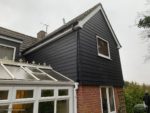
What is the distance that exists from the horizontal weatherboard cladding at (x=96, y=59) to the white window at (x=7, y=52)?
5195mm

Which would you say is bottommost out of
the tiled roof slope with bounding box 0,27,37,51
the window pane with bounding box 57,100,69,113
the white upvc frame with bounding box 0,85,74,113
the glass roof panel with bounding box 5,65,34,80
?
the window pane with bounding box 57,100,69,113

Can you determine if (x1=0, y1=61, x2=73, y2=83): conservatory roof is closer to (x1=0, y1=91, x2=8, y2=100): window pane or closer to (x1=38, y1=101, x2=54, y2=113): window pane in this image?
(x1=0, y1=91, x2=8, y2=100): window pane

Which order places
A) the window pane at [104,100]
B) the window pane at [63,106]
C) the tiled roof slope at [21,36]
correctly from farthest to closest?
1. the tiled roof slope at [21,36]
2. the window pane at [104,100]
3. the window pane at [63,106]

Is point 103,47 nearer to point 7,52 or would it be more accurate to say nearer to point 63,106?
point 63,106

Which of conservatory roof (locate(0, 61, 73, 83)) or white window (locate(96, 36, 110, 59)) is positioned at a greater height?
white window (locate(96, 36, 110, 59))

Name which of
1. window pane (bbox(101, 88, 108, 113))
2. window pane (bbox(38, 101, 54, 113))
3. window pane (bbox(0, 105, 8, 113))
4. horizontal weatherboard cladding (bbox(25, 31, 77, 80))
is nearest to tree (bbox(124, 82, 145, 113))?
window pane (bbox(101, 88, 108, 113))

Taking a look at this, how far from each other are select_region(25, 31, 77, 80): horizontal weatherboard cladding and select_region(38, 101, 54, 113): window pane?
6.47ft

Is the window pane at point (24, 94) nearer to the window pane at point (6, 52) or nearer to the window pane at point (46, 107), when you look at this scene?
the window pane at point (46, 107)

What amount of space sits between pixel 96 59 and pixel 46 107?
4.55 meters

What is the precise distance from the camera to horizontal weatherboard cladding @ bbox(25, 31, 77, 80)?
8695 mm

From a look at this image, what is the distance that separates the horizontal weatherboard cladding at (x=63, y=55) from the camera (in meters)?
8.70

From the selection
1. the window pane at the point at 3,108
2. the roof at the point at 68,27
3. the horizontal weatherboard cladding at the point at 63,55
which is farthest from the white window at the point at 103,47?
the window pane at the point at 3,108

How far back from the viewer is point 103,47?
11.3 meters

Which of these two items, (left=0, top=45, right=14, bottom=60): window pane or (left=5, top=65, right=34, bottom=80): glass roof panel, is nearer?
(left=5, top=65, right=34, bottom=80): glass roof panel
